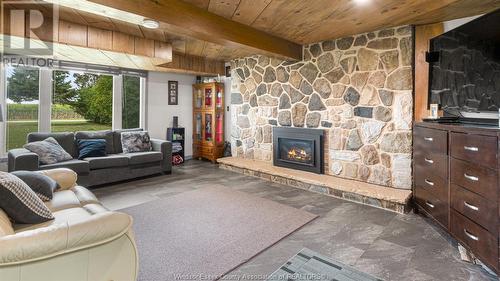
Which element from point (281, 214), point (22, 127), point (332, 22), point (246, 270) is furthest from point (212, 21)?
point (22, 127)

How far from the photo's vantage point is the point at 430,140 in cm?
277

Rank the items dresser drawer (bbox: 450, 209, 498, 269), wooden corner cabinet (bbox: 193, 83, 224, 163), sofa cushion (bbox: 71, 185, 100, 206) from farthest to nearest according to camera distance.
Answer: wooden corner cabinet (bbox: 193, 83, 224, 163)
sofa cushion (bbox: 71, 185, 100, 206)
dresser drawer (bbox: 450, 209, 498, 269)

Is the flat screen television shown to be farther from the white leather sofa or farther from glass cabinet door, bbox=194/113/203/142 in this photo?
glass cabinet door, bbox=194/113/203/142

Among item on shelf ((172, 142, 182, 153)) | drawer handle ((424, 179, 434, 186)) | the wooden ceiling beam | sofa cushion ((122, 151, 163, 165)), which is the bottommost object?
drawer handle ((424, 179, 434, 186))

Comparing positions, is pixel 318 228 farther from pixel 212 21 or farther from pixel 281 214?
pixel 212 21

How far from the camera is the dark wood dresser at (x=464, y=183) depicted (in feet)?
6.11

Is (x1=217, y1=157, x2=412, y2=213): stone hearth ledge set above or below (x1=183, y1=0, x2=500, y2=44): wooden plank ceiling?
below

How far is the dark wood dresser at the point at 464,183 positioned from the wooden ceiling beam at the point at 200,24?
2.22 m

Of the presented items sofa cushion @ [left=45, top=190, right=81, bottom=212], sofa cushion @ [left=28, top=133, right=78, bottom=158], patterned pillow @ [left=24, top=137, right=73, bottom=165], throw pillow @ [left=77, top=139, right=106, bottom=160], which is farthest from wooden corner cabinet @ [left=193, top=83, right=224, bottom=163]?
sofa cushion @ [left=45, top=190, right=81, bottom=212]

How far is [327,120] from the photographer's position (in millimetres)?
4285

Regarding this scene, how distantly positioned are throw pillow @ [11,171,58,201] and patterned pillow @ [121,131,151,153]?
8.80 ft

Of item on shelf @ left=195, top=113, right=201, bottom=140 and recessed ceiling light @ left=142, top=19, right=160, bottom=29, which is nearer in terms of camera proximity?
recessed ceiling light @ left=142, top=19, right=160, bottom=29

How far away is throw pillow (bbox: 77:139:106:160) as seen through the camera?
4335mm

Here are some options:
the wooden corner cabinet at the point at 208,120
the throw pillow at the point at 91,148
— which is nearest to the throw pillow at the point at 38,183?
the throw pillow at the point at 91,148
